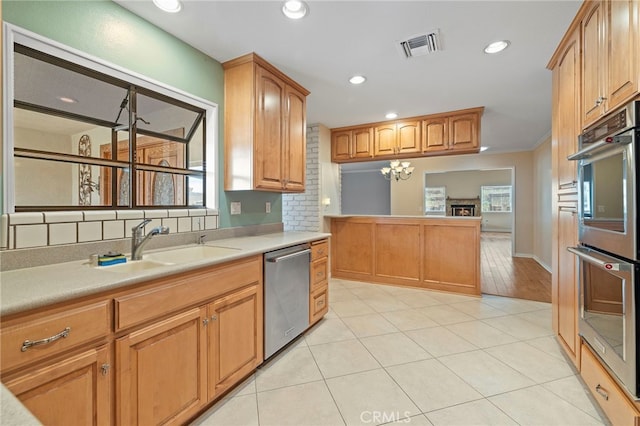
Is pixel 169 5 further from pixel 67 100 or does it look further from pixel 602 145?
pixel 602 145

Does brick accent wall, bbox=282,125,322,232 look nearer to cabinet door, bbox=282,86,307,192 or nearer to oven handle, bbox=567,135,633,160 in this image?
cabinet door, bbox=282,86,307,192

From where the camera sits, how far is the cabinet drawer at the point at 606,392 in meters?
1.26

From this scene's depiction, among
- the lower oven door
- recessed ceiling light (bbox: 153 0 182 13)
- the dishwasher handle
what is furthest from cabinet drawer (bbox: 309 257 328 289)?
recessed ceiling light (bbox: 153 0 182 13)

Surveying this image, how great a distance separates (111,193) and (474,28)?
9.06ft

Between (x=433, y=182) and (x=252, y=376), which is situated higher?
(x=433, y=182)

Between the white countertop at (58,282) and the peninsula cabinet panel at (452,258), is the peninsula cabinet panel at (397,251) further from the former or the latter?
the white countertop at (58,282)

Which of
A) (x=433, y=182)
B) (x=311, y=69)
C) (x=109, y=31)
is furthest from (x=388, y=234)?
(x=433, y=182)

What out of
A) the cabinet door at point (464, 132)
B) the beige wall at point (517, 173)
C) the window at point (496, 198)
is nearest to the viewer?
the cabinet door at point (464, 132)

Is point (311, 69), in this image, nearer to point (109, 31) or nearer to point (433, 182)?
point (109, 31)

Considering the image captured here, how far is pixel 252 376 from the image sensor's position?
1.94 m

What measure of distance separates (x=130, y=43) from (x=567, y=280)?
349 centimetres

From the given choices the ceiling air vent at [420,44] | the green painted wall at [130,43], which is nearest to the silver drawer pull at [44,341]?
the green painted wall at [130,43]

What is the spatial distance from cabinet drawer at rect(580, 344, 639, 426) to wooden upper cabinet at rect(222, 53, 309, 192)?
2526 millimetres

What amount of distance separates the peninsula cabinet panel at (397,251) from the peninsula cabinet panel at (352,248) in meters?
0.14
